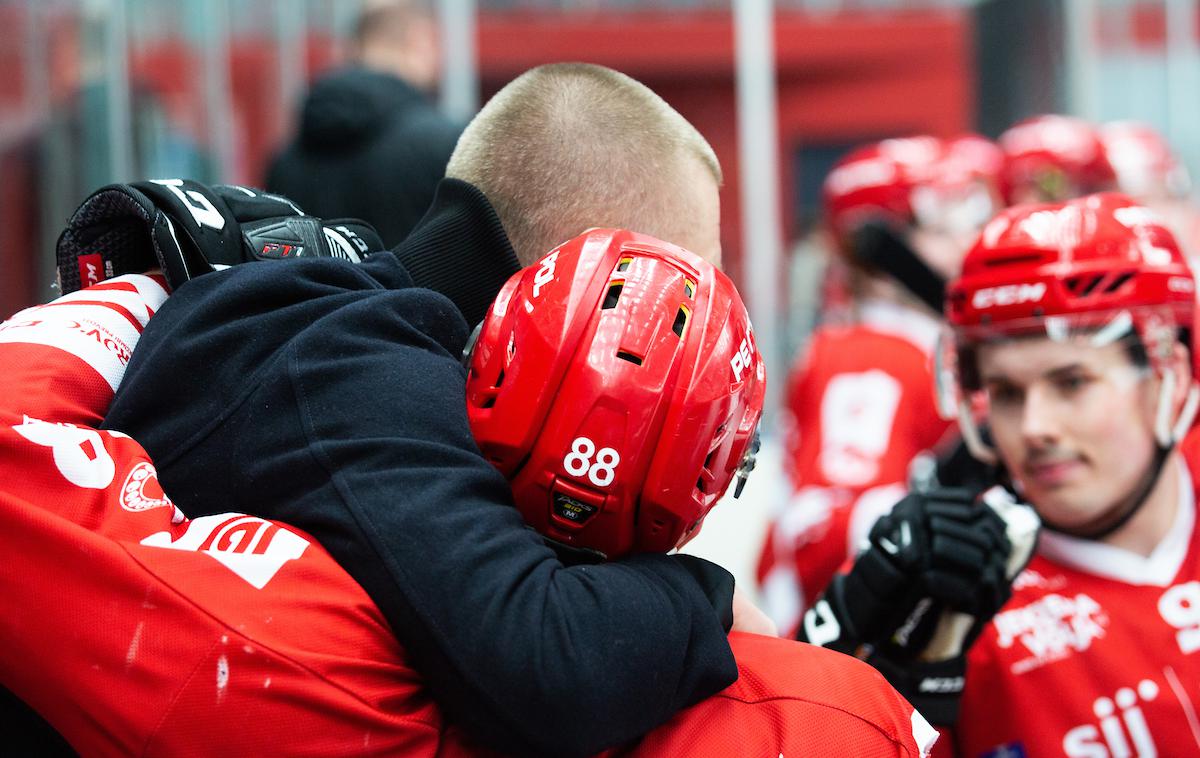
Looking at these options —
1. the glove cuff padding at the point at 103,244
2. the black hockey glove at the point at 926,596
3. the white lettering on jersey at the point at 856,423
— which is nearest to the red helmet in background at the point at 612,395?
the glove cuff padding at the point at 103,244

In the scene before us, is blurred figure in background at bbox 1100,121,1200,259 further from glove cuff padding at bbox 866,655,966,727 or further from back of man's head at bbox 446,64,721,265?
back of man's head at bbox 446,64,721,265

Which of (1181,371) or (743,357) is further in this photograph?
(1181,371)

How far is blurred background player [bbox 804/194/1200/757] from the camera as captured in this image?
2141mm

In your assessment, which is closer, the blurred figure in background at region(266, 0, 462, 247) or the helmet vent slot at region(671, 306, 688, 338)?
the helmet vent slot at region(671, 306, 688, 338)

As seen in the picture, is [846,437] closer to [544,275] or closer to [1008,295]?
[1008,295]

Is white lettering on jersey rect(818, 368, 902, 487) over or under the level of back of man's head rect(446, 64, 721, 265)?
under

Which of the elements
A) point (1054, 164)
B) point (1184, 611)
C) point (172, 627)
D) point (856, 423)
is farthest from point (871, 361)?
point (172, 627)

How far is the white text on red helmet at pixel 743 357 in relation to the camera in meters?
1.38

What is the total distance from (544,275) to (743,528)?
492 cm

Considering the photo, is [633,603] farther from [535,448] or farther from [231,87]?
[231,87]

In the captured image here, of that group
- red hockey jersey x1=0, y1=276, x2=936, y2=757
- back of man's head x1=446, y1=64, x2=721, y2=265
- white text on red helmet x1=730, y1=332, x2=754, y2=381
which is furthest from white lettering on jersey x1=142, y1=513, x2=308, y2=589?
back of man's head x1=446, y1=64, x2=721, y2=265

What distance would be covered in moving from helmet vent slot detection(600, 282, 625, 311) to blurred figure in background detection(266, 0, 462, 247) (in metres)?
1.73

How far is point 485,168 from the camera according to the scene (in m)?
1.72

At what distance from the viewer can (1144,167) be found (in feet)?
17.5
